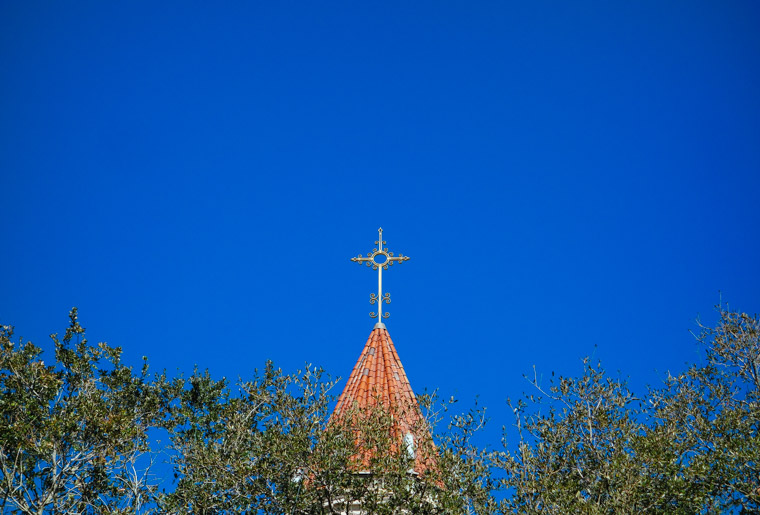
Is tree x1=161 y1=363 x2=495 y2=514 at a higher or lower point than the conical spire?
lower

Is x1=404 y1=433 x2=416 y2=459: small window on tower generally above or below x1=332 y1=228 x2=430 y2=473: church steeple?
below

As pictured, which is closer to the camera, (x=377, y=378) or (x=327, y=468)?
(x=327, y=468)

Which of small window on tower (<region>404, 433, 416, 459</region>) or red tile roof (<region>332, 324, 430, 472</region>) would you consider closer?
small window on tower (<region>404, 433, 416, 459</region>)

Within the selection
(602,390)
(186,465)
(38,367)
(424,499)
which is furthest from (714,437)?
(38,367)

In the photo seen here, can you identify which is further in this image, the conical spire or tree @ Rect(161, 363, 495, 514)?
the conical spire

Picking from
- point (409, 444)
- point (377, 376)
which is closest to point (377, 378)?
point (377, 376)

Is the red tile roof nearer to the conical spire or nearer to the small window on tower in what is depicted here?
the conical spire

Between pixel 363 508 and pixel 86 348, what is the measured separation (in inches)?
329

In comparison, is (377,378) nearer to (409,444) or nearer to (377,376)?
(377,376)

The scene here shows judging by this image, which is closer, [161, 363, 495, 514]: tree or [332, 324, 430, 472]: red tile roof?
[161, 363, 495, 514]: tree

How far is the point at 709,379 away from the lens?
52.8ft

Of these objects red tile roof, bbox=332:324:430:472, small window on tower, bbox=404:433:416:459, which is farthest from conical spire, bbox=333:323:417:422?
small window on tower, bbox=404:433:416:459

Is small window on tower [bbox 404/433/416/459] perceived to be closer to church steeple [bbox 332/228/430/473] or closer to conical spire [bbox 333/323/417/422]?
church steeple [bbox 332/228/430/473]

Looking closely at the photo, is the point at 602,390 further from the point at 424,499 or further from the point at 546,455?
the point at 424,499
